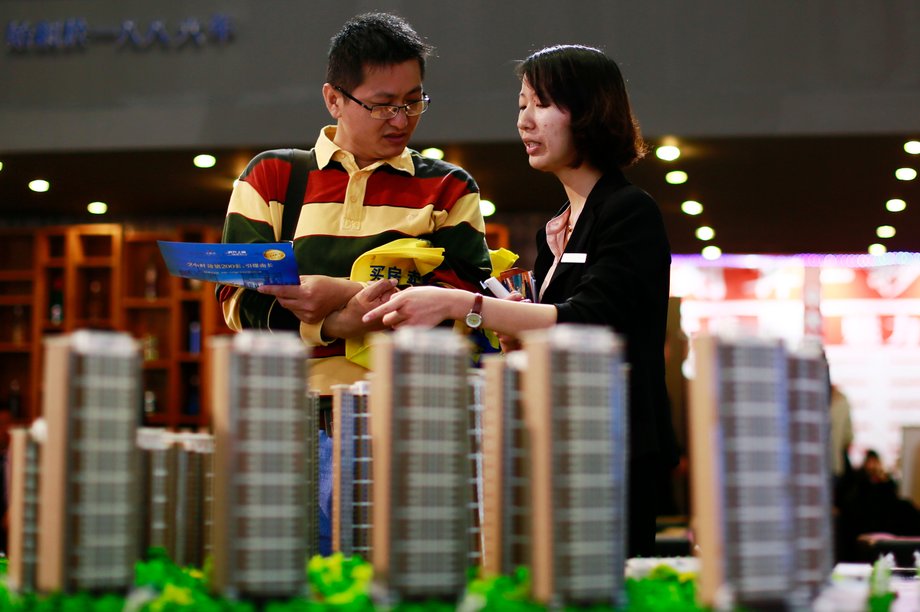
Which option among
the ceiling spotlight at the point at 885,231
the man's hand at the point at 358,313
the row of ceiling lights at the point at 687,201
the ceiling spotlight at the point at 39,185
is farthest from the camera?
the ceiling spotlight at the point at 885,231

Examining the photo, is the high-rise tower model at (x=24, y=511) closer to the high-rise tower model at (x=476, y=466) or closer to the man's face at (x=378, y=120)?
the high-rise tower model at (x=476, y=466)

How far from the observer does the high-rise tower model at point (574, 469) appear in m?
0.91

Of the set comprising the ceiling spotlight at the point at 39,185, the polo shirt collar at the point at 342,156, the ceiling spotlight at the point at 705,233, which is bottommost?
the polo shirt collar at the point at 342,156

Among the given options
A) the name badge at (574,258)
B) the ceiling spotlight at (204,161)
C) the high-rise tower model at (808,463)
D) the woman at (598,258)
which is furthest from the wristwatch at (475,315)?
the ceiling spotlight at (204,161)

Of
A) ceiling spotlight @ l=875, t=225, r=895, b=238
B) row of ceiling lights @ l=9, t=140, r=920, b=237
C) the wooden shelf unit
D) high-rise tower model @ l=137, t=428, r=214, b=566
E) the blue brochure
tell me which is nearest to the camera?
high-rise tower model @ l=137, t=428, r=214, b=566

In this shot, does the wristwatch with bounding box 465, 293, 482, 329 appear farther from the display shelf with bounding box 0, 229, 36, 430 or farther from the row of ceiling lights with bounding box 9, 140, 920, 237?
the display shelf with bounding box 0, 229, 36, 430

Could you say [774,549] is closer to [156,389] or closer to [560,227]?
[560,227]

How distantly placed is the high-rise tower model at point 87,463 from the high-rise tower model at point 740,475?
45 cm

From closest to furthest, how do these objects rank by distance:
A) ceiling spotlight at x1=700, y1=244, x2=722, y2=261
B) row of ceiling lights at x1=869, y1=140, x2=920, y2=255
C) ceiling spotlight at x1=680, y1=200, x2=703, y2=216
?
1. row of ceiling lights at x1=869, y1=140, x2=920, y2=255
2. ceiling spotlight at x1=680, y1=200, x2=703, y2=216
3. ceiling spotlight at x1=700, y1=244, x2=722, y2=261

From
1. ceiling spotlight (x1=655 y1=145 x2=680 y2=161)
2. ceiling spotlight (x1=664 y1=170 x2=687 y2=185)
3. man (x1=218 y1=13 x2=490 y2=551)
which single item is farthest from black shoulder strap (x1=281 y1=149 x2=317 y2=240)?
ceiling spotlight (x1=664 y1=170 x2=687 y2=185)

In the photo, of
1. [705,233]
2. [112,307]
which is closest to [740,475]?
[112,307]

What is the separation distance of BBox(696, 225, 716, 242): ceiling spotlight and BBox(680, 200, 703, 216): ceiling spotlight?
0.61 metres

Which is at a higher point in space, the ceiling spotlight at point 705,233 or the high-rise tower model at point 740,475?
the ceiling spotlight at point 705,233

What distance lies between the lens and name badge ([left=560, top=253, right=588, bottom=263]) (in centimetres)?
180
